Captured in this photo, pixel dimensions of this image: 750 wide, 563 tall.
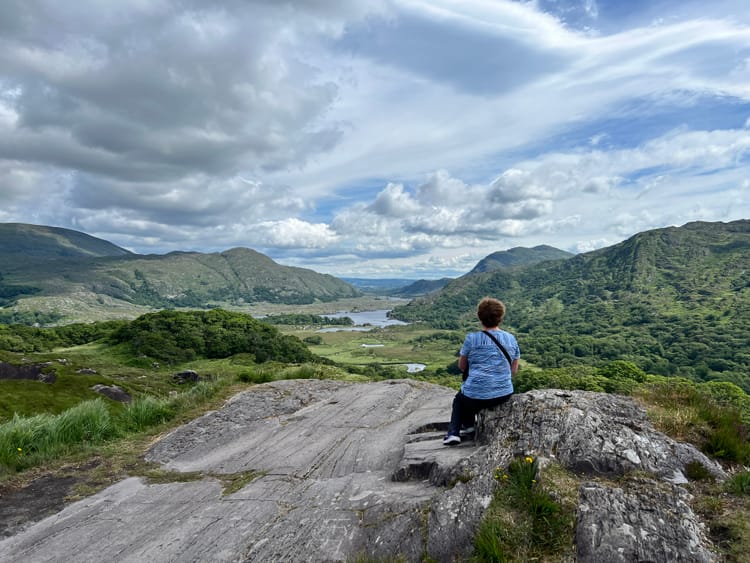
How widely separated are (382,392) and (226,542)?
1079 centimetres

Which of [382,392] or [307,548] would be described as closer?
[307,548]

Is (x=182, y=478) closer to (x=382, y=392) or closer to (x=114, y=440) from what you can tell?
(x=114, y=440)

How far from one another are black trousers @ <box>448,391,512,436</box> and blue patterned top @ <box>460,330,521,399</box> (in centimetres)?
12

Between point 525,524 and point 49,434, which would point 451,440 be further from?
point 49,434

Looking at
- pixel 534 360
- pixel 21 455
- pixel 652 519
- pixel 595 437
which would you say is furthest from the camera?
pixel 534 360

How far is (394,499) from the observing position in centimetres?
756

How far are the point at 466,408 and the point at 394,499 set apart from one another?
301 centimetres

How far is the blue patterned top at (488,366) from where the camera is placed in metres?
9.44

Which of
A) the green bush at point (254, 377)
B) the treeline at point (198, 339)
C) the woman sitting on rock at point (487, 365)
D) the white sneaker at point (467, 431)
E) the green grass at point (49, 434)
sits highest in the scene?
the woman sitting on rock at point (487, 365)

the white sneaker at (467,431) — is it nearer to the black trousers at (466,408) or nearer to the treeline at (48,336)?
the black trousers at (466,408)

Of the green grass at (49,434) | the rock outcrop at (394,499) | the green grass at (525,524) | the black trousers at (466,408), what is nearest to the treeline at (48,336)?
the green grass at (49,434)

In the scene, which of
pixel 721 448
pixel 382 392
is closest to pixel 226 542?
pixel 721 448

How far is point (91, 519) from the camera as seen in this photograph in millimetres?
8062

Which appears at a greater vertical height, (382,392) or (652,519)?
(652,519)
